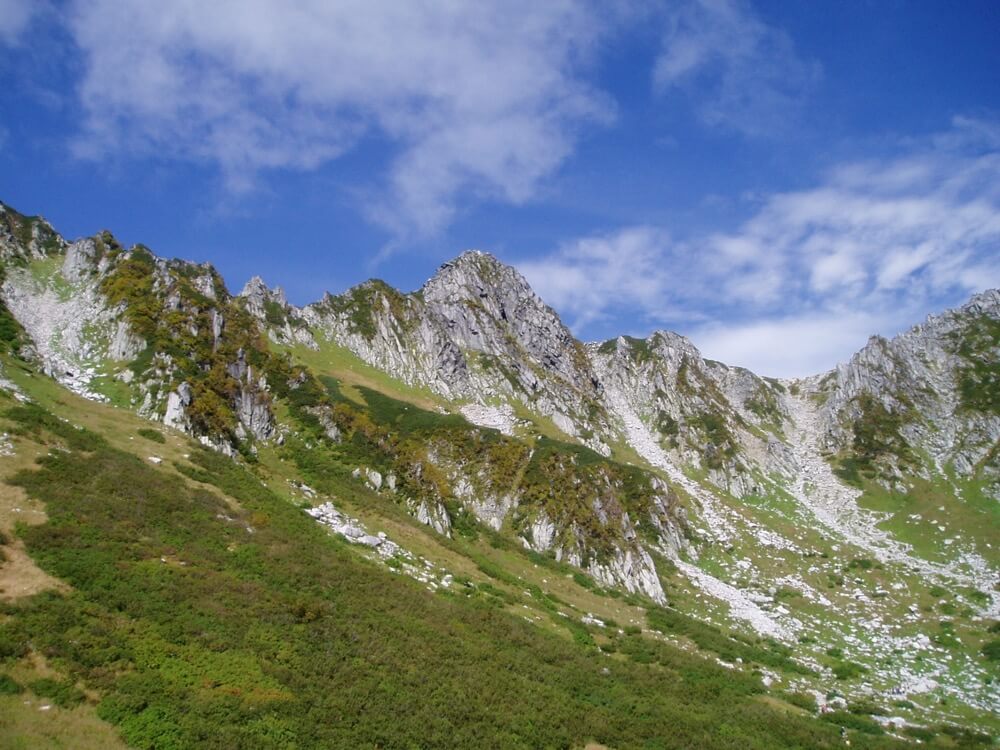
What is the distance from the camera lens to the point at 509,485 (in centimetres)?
5944

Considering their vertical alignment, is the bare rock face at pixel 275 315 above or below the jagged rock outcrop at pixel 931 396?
below

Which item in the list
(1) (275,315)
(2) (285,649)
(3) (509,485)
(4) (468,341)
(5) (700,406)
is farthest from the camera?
(5) (700,406)

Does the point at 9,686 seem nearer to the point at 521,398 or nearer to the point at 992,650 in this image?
the point at 992,650

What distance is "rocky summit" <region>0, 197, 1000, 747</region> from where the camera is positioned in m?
32.2

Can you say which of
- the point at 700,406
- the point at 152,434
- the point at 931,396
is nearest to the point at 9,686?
the point at 152,434

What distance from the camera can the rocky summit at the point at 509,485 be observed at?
3225 cm

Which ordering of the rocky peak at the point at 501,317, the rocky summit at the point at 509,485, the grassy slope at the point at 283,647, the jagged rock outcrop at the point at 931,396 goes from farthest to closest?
1. the rocky peak at the point at 501,317
2. the jagged rock outcrop at the point at 931,396
3. the rocky summit at the point at 509,485
4. the grassy slope at the point at 283,647

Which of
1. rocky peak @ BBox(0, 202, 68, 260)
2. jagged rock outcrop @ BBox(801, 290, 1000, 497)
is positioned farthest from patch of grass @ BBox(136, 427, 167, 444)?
→ jagged rock outcrop @ BBox(801, 290, 1000, 497)

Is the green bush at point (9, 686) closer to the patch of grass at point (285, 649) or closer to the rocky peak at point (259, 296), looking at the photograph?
the patch of grass at point (285, 649)

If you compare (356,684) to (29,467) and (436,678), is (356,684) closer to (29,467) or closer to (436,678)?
(436,678)

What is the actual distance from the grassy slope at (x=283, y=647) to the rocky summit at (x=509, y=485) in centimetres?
36

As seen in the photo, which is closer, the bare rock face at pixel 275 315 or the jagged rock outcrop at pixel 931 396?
the bare rock face at pixel 275 315

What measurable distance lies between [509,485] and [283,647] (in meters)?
40.7

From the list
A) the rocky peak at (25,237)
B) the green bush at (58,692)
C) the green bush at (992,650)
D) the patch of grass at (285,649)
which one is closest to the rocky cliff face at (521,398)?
the rocky peak at (25,237)
